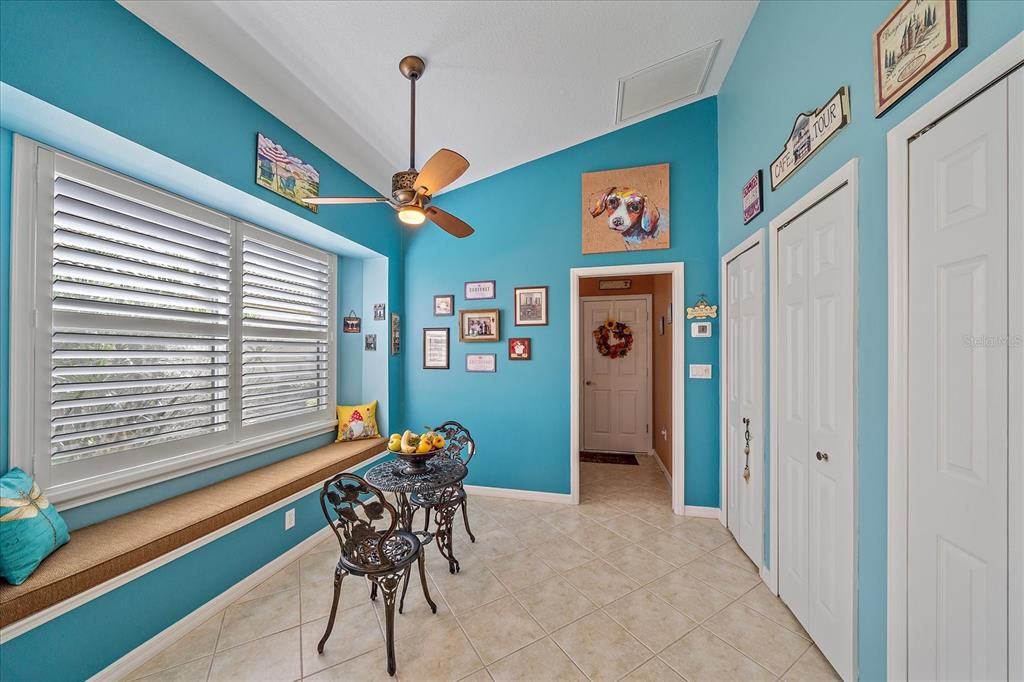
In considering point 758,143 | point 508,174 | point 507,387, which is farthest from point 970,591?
point 508,174

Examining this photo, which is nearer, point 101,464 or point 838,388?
point 838,388

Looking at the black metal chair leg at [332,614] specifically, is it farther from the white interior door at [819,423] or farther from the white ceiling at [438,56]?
the white ceiling at [438,56]

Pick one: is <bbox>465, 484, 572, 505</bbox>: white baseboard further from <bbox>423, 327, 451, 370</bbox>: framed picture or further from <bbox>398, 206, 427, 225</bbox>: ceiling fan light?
<bbox>398, 206, 427, 225</bbox>: ceiling fan light

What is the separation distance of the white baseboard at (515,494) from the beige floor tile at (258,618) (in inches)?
70.6

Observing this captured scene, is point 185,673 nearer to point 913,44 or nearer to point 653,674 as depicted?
point 653,674

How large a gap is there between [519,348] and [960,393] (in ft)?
9.44

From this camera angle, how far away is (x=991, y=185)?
3.18 feet

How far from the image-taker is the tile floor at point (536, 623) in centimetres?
167

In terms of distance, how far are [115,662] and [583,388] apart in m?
4.67

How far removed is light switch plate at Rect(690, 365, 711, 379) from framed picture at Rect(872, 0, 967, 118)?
7.01 feet

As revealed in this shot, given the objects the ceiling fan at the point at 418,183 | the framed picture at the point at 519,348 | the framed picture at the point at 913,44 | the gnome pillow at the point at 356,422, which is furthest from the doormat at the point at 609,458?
the framed picture at the point at 913,44

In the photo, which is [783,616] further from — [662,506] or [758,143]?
[758,143]

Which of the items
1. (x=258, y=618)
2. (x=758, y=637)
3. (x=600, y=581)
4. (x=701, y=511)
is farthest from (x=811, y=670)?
(x=258, y=618)

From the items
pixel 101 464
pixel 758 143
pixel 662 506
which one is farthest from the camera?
pixel 662 506
